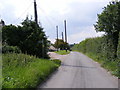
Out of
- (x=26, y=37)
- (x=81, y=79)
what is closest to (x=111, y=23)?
(x=81, y=79)

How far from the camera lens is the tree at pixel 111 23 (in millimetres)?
16741

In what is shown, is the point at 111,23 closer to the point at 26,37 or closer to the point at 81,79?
the point at 81,79

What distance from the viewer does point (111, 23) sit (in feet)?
56.1

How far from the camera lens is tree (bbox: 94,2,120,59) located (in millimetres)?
16741

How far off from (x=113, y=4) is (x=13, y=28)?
10.2 meters

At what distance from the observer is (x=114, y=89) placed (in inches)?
348

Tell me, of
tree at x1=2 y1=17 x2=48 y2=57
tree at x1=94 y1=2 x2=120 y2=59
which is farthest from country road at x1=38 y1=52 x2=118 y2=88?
tree at x1=2 y1=17 x2=48 y2=57

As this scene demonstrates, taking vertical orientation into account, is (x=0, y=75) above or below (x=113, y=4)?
below

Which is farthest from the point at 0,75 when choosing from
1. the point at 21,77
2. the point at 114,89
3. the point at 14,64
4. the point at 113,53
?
the point at 113,53

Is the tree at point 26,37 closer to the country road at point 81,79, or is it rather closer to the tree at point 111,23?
the tree at point 111,23

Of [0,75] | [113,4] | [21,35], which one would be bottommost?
[0,75]

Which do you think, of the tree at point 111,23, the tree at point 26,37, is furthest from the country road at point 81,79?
the tree at point 26,37

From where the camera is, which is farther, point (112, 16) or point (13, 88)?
point (112, 16)

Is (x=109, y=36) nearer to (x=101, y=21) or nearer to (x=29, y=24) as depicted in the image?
(x=101, y=21)
